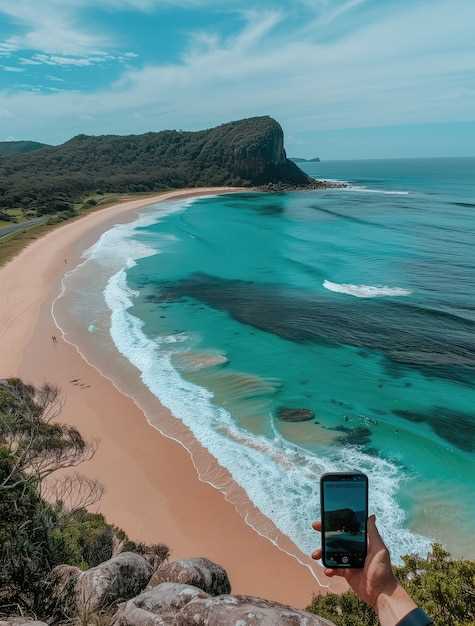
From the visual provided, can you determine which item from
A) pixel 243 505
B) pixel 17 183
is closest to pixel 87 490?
pixel 243 505

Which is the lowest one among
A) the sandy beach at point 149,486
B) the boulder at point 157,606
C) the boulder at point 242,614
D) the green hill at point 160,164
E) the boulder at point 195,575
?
the sandy beach at point 149,486

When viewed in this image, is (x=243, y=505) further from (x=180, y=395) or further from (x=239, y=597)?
(x=239, y=597)

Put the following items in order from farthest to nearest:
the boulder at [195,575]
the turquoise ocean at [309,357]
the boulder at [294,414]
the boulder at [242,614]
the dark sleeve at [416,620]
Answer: the boulder at [294,414]
the turquoise ocean at [309,357]
the boulder at [195,575]
the boulder at [242,614]
the dark sleeve at [416,620]

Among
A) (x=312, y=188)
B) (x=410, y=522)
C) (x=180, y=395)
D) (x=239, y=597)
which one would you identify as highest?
(x=312, y=188)

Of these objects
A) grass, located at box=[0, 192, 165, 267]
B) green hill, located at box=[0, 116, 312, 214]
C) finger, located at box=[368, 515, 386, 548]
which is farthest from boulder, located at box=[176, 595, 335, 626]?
green hill, located at box=[0, 116, 312, 214]

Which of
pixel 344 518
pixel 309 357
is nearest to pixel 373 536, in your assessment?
pixel 344 518

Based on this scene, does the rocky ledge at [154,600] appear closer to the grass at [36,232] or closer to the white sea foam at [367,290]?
the white sea foam at [367,290]

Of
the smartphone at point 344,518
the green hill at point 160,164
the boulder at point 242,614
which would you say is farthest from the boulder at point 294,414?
the green hill at point 160,164
